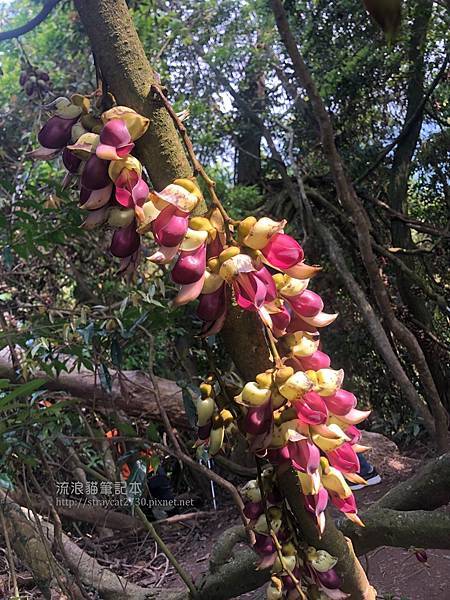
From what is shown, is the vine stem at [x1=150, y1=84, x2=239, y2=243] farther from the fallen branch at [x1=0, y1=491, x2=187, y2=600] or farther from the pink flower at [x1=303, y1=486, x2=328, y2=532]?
the fallen branch at [x1=0, y1=491, x2=187, y2=600]

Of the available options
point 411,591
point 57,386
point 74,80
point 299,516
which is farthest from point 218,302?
point 74,80

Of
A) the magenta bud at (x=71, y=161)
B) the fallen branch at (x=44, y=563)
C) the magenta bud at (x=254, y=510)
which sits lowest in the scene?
the fallen branch at (x=44, y=563)

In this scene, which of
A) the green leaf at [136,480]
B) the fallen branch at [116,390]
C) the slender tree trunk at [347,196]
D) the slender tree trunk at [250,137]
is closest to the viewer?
the green leaf at [136,480]

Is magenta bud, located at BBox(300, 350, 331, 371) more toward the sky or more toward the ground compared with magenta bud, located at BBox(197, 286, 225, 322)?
more toward the ground

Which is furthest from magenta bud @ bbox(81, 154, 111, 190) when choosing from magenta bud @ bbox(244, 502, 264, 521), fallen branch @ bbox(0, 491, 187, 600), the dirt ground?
fallen branch @ bbox(0, 491, 187, 600)

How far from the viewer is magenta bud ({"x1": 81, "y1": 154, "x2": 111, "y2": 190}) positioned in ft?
1.59

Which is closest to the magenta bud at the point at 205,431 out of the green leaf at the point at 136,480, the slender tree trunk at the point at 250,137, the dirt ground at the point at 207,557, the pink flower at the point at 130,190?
the pink flower at the point at 130,190

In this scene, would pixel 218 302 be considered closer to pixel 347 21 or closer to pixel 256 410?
pixel 256 410

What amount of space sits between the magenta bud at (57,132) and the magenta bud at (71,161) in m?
0.01

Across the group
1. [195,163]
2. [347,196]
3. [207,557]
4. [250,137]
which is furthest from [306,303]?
[250,137]

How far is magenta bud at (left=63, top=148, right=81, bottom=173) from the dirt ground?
99cm

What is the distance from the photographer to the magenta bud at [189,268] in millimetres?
459

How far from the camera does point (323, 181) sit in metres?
4.28

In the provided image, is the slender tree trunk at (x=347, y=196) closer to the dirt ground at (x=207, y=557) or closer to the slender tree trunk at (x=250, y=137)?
the dirt ground at (x=207, y=557)
